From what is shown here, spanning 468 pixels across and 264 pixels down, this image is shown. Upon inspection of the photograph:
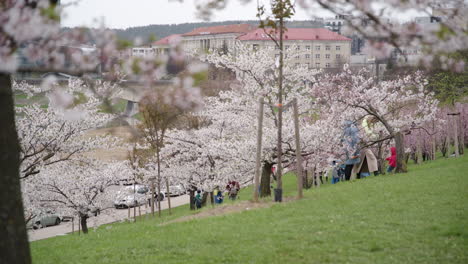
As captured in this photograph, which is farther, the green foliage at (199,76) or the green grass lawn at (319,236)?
the green grass lawn at (319,236)

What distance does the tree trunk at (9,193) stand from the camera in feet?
14.7

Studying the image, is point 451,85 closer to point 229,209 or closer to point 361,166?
point 361,166

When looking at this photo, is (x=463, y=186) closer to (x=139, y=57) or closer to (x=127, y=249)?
(x=127, y=249)

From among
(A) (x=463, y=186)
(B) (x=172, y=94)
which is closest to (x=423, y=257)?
(B) (x=172, y=94)

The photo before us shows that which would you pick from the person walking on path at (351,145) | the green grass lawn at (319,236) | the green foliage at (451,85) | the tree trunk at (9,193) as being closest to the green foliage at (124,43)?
the tree trunk at (9,193)

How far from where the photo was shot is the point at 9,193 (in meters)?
4.47

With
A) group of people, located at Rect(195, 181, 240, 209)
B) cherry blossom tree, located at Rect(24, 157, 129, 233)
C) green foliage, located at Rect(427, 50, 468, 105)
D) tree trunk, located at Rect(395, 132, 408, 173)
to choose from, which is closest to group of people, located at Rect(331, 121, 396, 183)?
tree trunk, located at Rect(395, 132, 408, 173)

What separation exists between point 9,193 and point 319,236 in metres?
4.27

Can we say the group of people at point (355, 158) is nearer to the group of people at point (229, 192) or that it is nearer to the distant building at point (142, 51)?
the group of people at point (229, 192)

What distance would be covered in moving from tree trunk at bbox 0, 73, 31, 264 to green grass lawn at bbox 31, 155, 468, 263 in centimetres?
241

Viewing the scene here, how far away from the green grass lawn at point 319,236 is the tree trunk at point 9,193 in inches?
94.9

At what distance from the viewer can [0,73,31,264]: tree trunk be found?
14.7ft

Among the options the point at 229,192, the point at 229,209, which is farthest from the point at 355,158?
the point at 229,192

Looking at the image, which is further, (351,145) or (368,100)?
(368,100)
